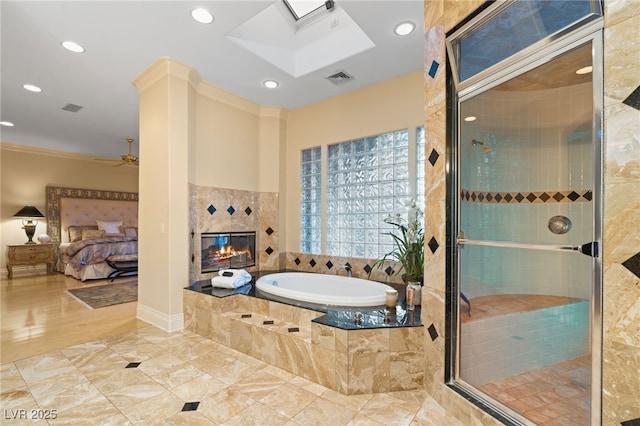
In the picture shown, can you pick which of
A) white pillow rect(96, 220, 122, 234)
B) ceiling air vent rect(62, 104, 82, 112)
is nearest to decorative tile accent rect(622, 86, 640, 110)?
ceiling air vent rect(62, 104, 82, 112)

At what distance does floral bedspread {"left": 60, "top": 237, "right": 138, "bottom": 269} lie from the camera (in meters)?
5.02

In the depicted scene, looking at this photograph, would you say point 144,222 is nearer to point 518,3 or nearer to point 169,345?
point 169,345

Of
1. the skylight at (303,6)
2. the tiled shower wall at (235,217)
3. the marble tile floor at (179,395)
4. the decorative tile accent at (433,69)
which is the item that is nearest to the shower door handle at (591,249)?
the marble tile floor at (179,395)

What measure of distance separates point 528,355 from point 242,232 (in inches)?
122

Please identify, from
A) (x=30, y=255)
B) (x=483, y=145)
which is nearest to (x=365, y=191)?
(x=483, y=145)

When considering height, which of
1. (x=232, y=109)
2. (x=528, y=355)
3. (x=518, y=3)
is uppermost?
(x=232, y=109)

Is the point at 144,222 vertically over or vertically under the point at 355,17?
under

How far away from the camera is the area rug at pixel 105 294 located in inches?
149

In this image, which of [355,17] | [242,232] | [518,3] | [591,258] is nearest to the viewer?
[591,258]

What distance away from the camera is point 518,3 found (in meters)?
1.38

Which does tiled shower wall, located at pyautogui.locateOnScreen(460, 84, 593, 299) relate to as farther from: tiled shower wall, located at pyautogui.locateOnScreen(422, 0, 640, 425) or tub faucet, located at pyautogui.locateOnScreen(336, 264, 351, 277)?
tub faucet, located at pyautogui.locateOnScreen(336, 264, 351, 277)

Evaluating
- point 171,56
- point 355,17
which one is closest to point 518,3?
point 355,17

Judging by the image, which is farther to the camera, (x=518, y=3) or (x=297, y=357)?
(x=297, y=357)

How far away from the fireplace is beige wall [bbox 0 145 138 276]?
16.2 feet
